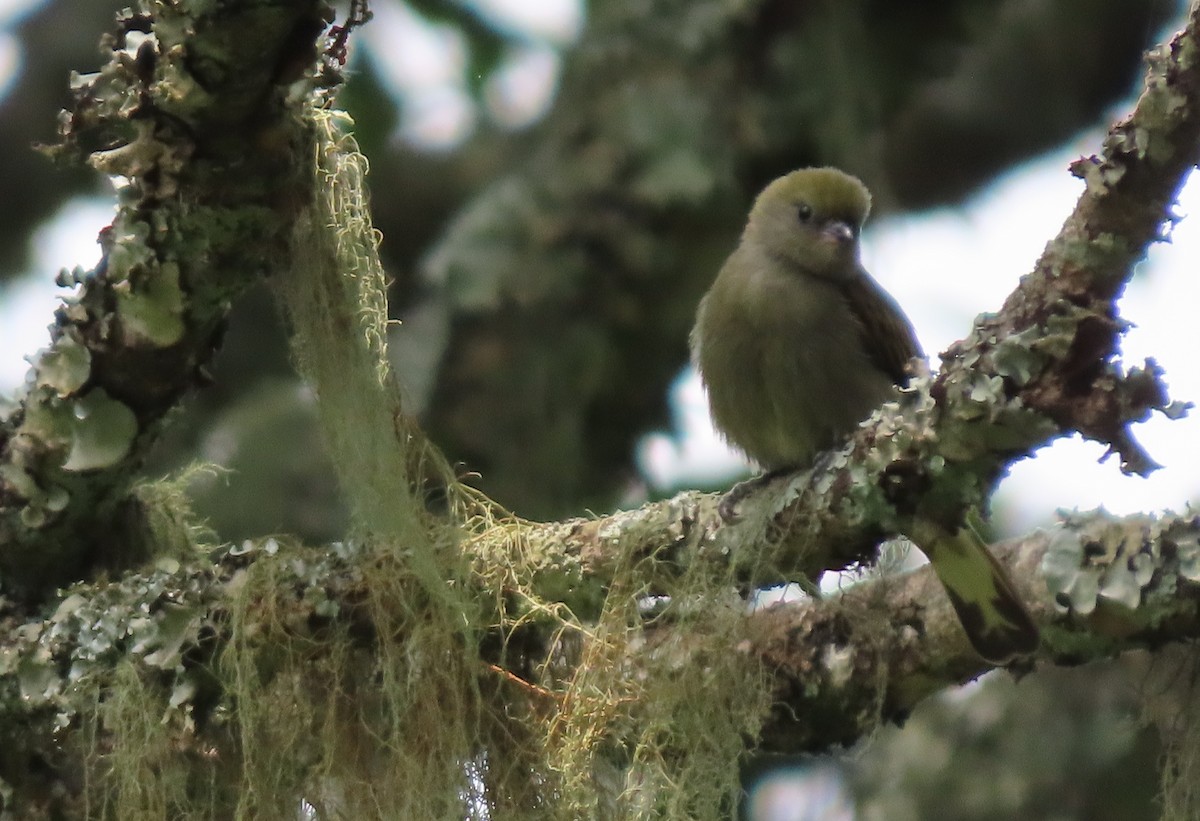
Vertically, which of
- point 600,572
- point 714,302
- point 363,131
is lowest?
point 600,572

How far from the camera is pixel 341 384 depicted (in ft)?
9.89

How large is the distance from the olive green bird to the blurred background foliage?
0.65 meters

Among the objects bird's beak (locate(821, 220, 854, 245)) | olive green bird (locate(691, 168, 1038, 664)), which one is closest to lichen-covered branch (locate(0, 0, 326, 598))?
olive green bird (locate(691, 168, 1038, 664))

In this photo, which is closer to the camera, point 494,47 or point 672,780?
point 672,780

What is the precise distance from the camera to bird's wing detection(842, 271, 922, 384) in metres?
4.25

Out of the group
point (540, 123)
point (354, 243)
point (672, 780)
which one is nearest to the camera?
point (672, 780)

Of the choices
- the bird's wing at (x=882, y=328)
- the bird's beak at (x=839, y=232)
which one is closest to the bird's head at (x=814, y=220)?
the bird's beak at (x=839, y=232)

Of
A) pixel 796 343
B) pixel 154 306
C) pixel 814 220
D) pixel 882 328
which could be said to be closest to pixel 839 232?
pixel 814 220

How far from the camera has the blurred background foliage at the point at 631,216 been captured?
5.05 m

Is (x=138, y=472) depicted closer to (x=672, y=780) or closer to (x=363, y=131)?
(x=672, y=780)

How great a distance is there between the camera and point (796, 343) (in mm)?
4184

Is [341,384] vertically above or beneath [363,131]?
beneath

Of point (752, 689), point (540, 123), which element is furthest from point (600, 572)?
point (540, 123)

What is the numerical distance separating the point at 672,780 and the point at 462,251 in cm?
252
